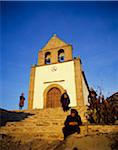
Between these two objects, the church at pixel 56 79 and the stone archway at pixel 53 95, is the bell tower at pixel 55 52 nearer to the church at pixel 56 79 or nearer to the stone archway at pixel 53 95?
the church at pixel 56 79

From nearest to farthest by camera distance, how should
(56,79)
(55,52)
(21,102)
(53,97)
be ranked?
(21,102) < (53,97) < (56,79) < (55,52)

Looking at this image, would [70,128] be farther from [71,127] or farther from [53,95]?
[53,95]

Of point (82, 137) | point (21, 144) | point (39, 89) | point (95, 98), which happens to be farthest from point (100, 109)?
point (39, 89)

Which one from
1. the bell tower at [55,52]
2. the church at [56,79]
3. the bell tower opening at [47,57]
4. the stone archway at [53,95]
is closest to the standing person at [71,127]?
the church at [56,79]

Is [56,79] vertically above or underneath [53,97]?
above

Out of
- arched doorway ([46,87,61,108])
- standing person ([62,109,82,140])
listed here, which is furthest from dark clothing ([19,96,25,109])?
standing person ([62,109,82,140])

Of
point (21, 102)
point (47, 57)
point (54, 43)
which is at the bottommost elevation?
point (21, 102)

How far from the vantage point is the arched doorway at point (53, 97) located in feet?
54.6

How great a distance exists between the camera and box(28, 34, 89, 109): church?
1606 cm

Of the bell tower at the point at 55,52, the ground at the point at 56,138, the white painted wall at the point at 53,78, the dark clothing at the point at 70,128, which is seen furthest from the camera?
the bell tower at the point at 55,52

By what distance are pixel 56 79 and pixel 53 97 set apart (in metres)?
1.93

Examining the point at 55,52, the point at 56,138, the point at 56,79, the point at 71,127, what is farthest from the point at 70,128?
the point at 55,52

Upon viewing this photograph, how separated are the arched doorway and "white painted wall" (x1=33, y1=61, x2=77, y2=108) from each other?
0.63 meters

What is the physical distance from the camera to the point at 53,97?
1695 centimetres
